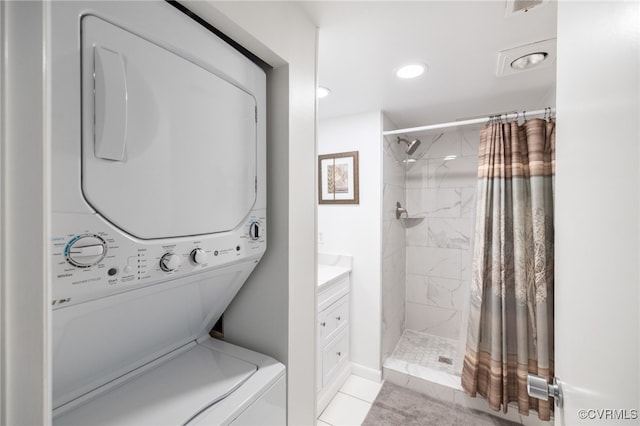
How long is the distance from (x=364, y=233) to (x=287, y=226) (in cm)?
142

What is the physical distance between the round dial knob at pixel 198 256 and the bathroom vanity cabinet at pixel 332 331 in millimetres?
1181

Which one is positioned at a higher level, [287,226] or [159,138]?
[159,138]

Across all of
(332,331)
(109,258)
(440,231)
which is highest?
(109,258)

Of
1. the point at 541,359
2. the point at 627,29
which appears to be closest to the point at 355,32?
the point at 627,29

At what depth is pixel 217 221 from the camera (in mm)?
791

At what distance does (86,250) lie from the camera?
0.50 metres

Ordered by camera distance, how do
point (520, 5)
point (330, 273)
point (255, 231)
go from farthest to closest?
point (330, 273), point (520, 5), point (255, 231)

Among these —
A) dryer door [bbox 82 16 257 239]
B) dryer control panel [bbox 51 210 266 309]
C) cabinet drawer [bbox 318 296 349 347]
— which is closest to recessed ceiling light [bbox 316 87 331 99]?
dryer door [bbox 82 16 257 239]

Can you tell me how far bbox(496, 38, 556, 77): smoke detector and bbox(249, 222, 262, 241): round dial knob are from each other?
5.01ft

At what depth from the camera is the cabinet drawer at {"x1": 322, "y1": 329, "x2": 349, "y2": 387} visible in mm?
1950

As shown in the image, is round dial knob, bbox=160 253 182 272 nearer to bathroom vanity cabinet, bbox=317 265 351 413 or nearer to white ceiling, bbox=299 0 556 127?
white ceiling, bbox=299 0 556 127

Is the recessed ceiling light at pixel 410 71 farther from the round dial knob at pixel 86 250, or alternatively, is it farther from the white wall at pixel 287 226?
the round dial knob at pixel 86 250

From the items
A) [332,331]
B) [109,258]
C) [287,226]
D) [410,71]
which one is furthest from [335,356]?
[410,71]

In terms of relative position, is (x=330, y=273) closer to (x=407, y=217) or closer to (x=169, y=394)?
(x=407, y=217)
